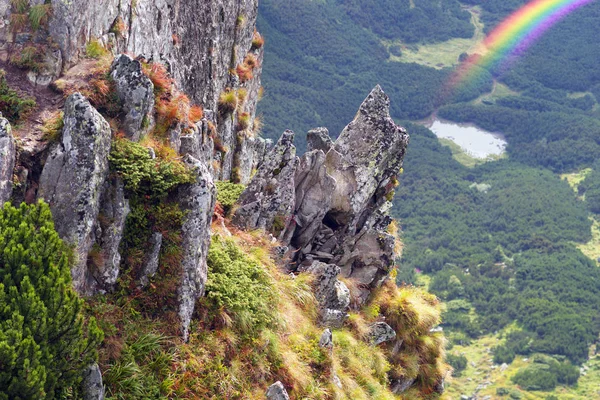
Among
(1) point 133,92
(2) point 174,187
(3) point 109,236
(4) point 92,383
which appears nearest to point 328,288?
(2) point 174,187

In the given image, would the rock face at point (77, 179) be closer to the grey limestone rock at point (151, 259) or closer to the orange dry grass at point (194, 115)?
the grey limestone rock at point (151, 259)

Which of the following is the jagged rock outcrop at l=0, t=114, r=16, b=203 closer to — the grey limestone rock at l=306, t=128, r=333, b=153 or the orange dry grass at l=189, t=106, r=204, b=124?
the orange dry grass at l=189, t=106, r=204, b=124

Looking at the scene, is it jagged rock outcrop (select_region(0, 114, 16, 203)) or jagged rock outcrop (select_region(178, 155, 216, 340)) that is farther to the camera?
jagged rock outcrop (select_region(178, 155, 216, 340))

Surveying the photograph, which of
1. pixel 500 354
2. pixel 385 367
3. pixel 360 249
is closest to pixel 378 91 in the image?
pixel 360 249

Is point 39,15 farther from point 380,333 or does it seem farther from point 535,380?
point 535,380

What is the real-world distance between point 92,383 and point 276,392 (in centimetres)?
454

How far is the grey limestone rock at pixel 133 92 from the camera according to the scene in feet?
54.2

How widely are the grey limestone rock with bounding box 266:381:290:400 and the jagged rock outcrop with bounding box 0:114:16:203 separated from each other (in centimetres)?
626

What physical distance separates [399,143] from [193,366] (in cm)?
1495

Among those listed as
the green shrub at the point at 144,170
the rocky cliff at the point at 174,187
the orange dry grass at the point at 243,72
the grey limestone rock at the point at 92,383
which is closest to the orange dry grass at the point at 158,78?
the rocky cliff at the point at 174,187

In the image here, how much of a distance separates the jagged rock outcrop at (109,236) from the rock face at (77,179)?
0.21 meters

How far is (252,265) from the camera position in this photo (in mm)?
18656

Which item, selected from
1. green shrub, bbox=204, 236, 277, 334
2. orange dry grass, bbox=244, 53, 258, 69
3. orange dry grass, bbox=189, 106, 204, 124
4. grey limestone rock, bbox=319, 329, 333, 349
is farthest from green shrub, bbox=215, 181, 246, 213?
orange dry grass, bbox=244, 53, 258, 69

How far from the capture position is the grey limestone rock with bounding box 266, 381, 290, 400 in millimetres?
16188
